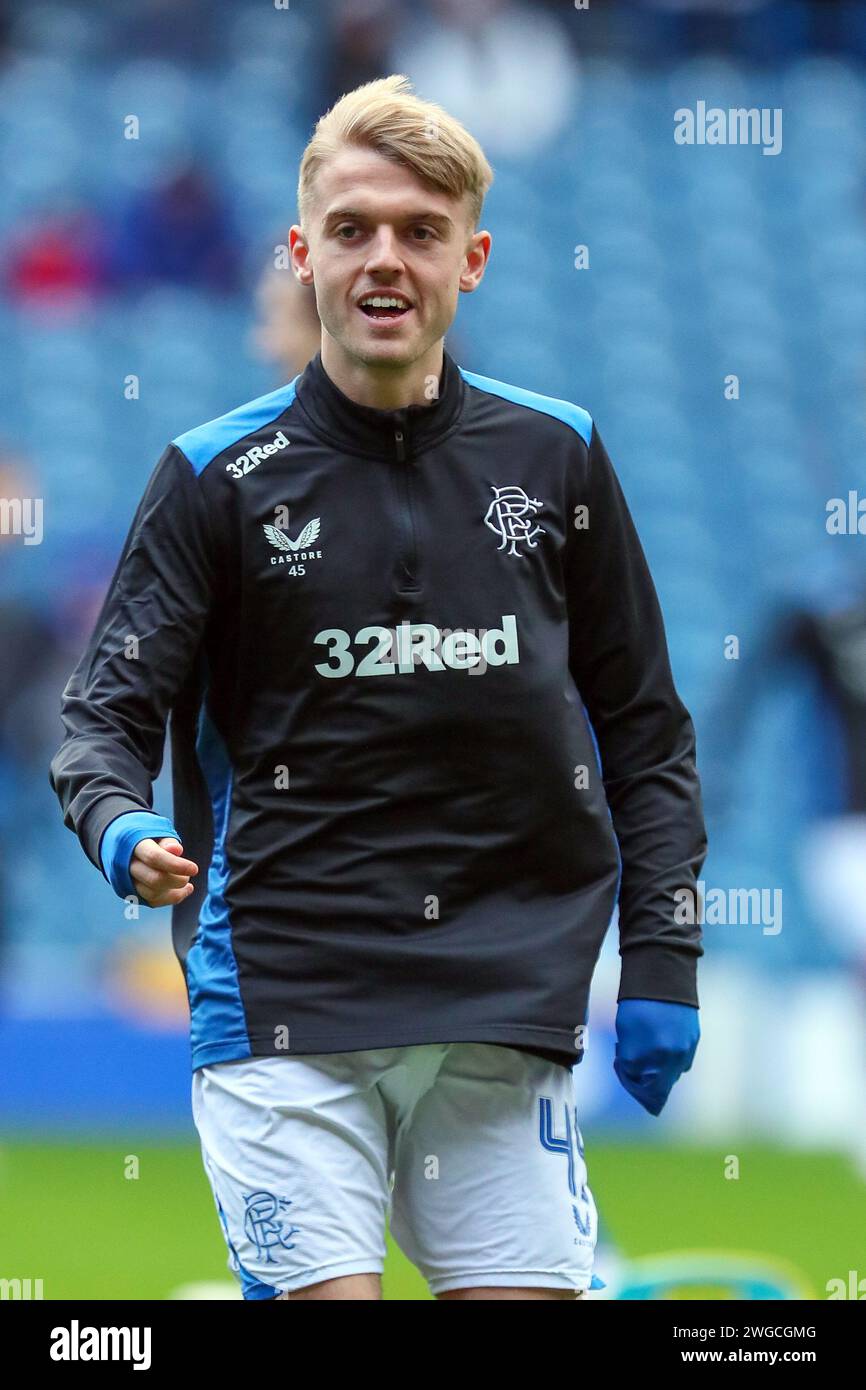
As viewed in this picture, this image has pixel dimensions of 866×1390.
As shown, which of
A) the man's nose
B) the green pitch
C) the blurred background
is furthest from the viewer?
the blurred background

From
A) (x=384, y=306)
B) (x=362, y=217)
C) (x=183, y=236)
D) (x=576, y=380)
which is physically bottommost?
(x=384, y=306)

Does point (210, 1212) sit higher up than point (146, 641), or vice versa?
point (146, 641)

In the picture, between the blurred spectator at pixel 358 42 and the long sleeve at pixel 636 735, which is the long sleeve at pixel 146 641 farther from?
the blurred spectator at pixel 358 42

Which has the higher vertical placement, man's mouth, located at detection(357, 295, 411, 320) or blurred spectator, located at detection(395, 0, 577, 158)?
blurred spectator, located at detection(395, 0, 577, 158)

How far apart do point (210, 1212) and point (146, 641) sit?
13.6 ft

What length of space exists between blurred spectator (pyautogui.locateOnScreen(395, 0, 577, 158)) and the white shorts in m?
9.51

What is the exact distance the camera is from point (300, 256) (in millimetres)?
2949

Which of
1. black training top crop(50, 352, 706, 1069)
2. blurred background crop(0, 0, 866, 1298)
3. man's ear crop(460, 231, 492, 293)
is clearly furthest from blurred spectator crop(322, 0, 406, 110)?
black training top crop(50, 352, 706, 1069)

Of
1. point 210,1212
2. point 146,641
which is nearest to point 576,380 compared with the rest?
point 210,1212

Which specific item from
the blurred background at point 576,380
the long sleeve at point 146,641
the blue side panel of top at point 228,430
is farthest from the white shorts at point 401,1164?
the blurred background at point 576,380

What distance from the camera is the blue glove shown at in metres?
2.86

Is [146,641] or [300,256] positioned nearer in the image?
[146,641]

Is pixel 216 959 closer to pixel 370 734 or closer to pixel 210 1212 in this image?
pixel 370 734

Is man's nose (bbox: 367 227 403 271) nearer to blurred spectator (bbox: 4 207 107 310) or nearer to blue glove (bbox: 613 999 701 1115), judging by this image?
blue glove (bbox: 613 999 701 1115)
